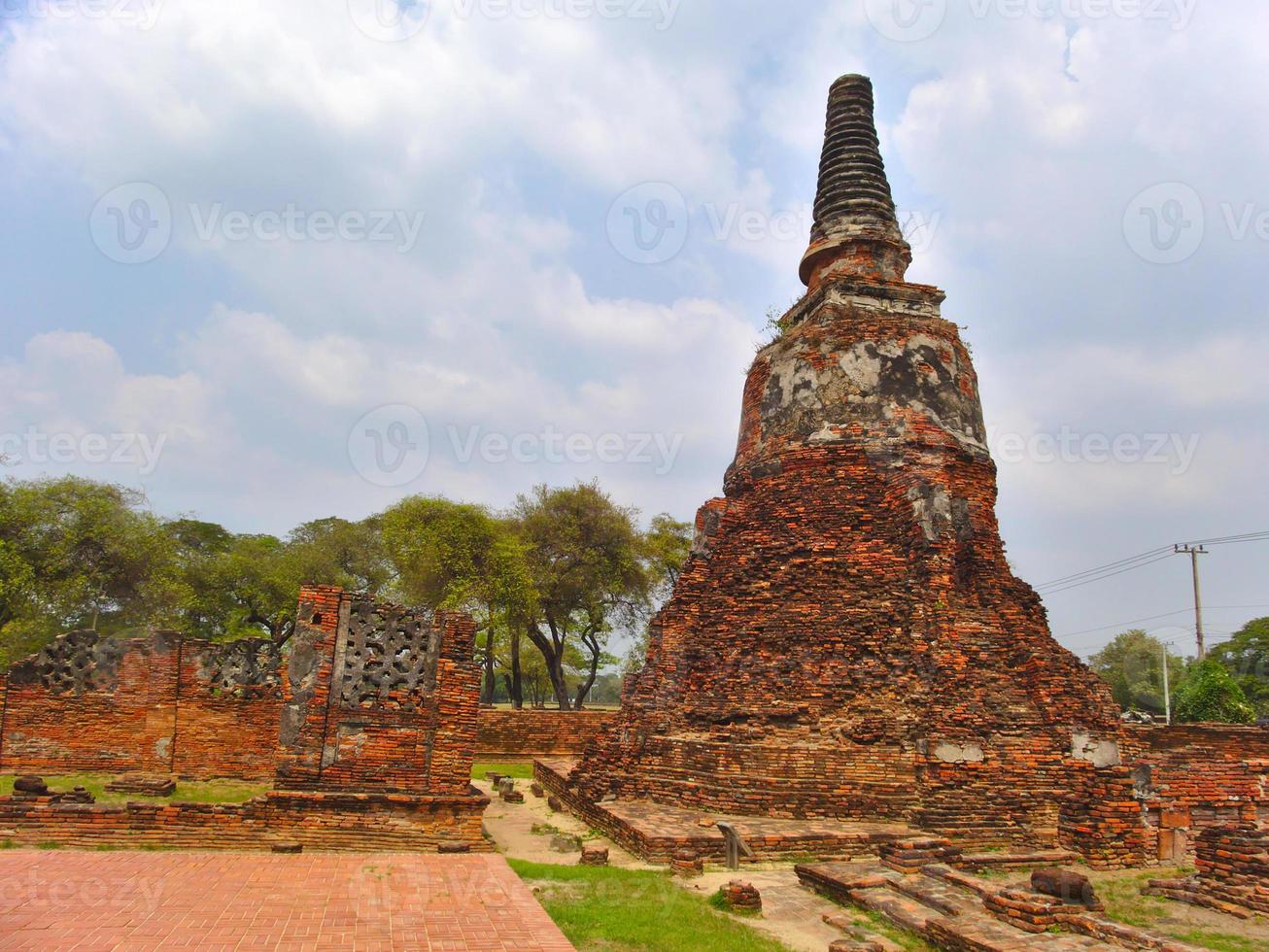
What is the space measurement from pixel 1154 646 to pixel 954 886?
208ft

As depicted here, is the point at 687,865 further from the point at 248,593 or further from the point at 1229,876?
the point at 248,593

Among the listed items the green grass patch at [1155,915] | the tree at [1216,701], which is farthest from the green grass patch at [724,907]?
the tree at [1216,701]

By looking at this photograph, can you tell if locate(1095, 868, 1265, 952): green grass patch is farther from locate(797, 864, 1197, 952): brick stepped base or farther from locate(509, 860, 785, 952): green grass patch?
locate(509, 860, 785, 952): green grass patch

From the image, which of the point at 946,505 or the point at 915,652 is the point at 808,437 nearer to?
the point at 946,505

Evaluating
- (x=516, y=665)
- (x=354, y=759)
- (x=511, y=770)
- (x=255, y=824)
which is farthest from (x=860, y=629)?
(x=516, y=665)

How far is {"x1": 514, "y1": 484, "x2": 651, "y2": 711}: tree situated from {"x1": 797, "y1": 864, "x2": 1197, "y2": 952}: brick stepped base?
2543cm

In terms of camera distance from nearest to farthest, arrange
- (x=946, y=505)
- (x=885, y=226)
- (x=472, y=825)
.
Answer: (x=472, y=825)
(x=946, y=505)
(x=885, y=226)

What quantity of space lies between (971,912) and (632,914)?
286cm

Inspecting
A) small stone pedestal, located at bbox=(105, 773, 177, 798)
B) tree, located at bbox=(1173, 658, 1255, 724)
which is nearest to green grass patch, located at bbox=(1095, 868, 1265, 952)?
small stone pedestal, located at bbox=(105, 773, 177, 798)

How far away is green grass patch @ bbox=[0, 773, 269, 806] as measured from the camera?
9.71m

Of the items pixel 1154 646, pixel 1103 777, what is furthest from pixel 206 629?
pixel 1154 646

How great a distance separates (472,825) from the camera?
31.7ft

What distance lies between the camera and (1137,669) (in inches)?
2314

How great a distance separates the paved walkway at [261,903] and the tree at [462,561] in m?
21.3
